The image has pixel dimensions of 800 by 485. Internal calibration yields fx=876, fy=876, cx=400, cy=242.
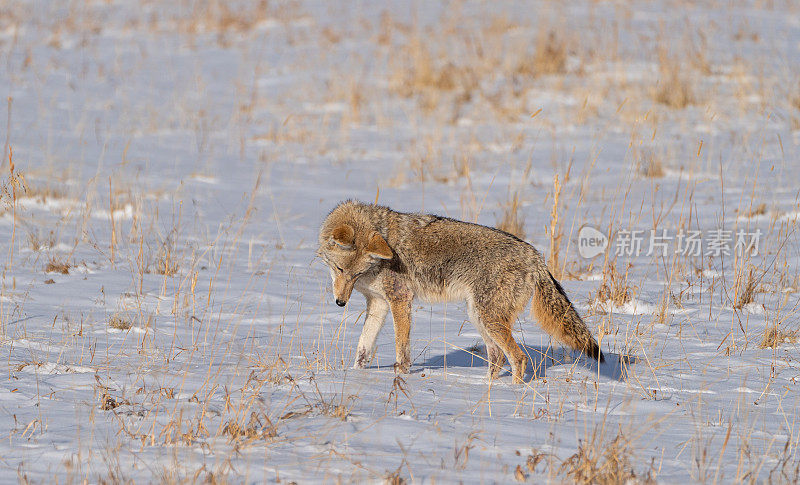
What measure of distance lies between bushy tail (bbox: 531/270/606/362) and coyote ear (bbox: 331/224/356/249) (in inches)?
49.7

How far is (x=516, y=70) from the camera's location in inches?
664

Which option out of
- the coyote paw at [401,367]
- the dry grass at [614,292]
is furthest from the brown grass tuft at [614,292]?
the coyote paw at [401,367]

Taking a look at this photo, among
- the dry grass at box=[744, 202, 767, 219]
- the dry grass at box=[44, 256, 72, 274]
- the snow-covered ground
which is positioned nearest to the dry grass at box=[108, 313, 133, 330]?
the snow-covered ground

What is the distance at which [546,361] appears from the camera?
621cm

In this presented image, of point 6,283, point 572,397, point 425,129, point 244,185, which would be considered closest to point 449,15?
point 425,129

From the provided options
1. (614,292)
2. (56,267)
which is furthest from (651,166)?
(56,267)

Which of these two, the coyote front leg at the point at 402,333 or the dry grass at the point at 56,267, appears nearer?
the coyote front leg at the point at 402,333

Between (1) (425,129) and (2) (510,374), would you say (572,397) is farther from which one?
(1) (425,129)

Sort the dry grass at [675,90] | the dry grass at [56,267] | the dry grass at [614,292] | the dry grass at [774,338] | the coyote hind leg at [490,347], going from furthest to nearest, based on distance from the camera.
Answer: the dry grass at [675,90] < the dry grass at [56,267] < the dry grass at [614,292] < the dry grass at [774,338] < the coyote hind leg at [490,347]

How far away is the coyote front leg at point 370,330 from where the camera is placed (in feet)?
19.3

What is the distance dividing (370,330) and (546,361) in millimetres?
Answer: 1283

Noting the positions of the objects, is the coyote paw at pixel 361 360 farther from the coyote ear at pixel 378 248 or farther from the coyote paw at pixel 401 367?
the coyote ear at pixel 378 248

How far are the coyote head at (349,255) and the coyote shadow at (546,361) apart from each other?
2.73 feet

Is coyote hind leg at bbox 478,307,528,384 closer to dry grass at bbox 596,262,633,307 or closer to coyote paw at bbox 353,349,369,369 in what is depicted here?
coyote paw at bbox 353,349,369,369
